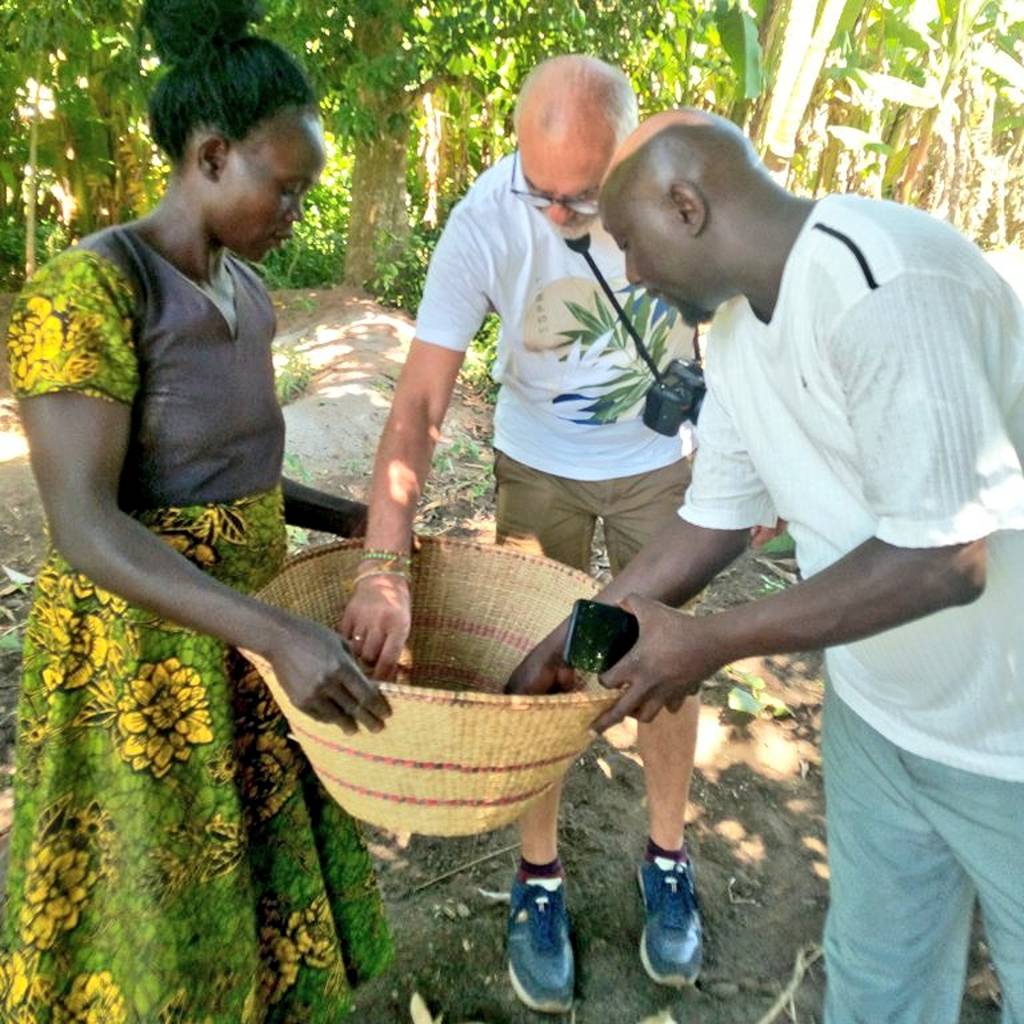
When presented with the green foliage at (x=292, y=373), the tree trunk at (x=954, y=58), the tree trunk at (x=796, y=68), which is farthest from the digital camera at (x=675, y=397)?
the tree trunk at (x=954, y=58)

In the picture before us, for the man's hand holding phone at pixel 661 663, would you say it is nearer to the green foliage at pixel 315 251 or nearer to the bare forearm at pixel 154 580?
the bare forearm at pixel 154 580

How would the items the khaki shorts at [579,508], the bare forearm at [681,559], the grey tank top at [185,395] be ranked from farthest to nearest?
the khaki shorts at [579,508] < the bare forearm at [681,559] < the grey tank top at [185,395]

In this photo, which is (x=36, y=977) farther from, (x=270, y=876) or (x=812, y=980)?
(x=812, y=980)

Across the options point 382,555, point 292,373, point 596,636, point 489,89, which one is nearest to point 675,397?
point 382,555

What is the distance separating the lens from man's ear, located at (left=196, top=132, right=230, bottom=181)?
145 cm

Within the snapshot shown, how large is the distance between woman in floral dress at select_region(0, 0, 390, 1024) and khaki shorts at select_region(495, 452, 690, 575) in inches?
29.2

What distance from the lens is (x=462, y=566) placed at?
6.54 ft

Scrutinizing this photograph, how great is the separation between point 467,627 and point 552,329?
655 mm

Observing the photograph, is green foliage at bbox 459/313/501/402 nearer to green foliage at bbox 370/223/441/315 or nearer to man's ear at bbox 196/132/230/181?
green foliage at bbox 370/223/441/315

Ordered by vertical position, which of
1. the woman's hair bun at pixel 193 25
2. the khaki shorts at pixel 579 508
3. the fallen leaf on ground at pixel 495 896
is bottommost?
the fallen leaf on ground at pixel 495 896

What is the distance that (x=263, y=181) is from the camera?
4.84 ft

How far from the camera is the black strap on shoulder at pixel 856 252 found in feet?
3.38

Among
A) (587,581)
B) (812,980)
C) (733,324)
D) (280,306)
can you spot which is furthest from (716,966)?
(280,306)

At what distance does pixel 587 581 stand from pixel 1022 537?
2.51ft
